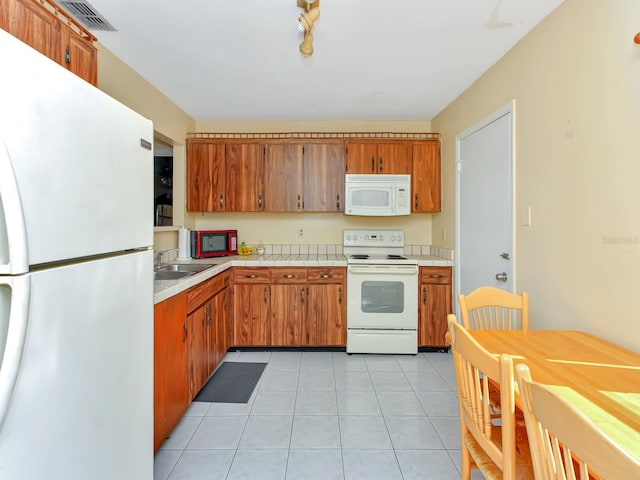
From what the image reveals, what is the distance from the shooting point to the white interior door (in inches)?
88.9

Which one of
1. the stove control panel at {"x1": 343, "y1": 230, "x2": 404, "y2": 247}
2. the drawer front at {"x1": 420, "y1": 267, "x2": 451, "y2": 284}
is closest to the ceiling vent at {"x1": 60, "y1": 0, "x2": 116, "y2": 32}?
the stove control panel at {"x1": 343, "y1": 230, "x2": 404, "y2": 247}

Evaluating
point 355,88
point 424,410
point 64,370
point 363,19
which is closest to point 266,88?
point 355,88

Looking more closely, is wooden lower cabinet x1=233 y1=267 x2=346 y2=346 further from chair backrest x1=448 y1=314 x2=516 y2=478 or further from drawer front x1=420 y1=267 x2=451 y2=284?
chair backrest x1=448 y1=314 x2=516 y2=478

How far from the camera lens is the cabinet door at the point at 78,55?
4.13 feet

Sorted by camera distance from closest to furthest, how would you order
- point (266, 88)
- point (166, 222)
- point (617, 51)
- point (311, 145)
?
point (617, 51) < point (266, 88) < point (166, 222) < point (311, 145)

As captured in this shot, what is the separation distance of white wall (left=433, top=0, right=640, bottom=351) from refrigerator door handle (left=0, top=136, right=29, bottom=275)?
2050 mm

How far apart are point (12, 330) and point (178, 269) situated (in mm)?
2291

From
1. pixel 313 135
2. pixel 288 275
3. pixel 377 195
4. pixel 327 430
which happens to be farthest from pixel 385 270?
pixel 313 135

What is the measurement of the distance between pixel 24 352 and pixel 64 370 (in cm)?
15

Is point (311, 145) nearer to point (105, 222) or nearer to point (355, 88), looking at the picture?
point (355, 88)

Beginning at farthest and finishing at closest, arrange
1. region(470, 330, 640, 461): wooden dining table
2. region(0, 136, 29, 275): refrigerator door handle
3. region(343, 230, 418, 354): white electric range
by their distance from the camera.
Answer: region(343, 230, 418, 354): white electric range
region(470, 330, 640, 461): wooden dining table
region(0, 136, 29, 275): refrigerator door handle

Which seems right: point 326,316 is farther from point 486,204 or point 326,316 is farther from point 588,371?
point 588,371

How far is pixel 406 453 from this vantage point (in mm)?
1822

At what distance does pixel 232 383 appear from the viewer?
265 centimetres
